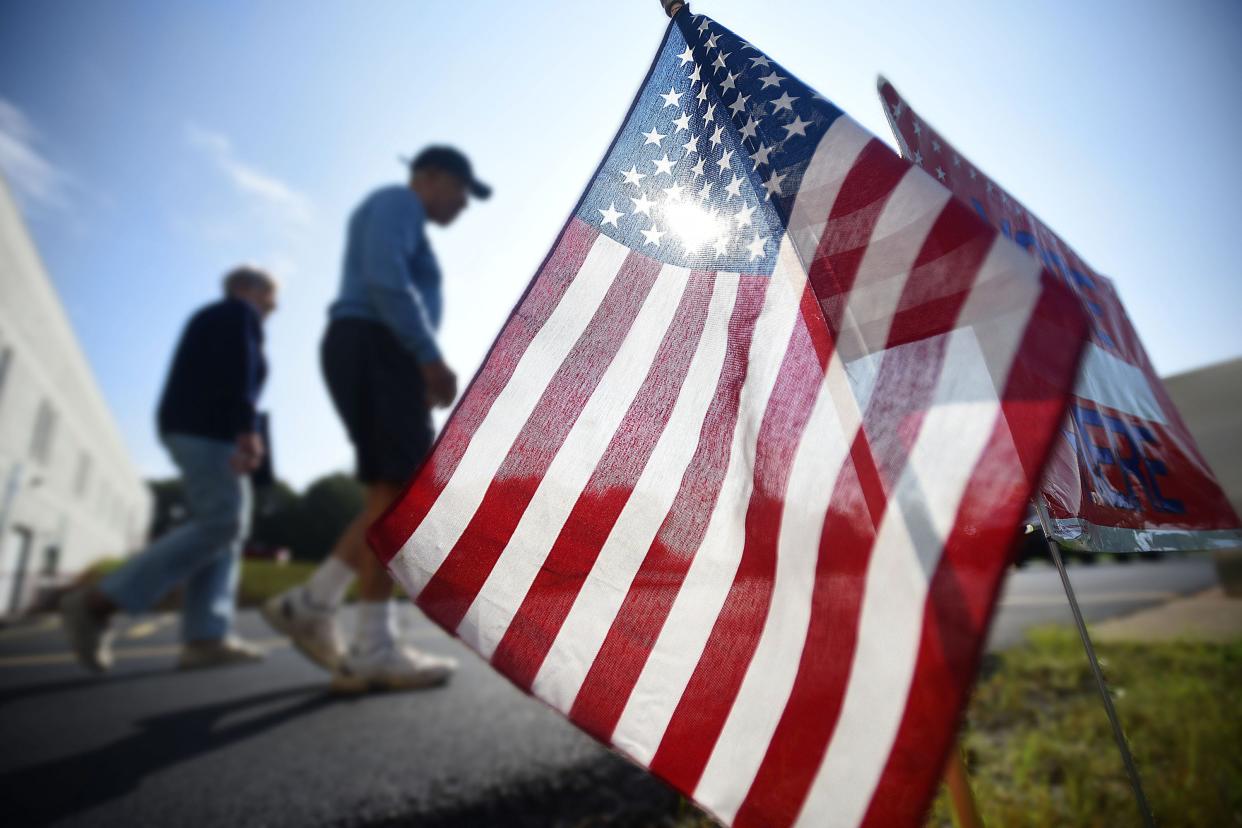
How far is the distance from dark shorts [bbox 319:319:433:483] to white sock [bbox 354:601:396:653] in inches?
20.7

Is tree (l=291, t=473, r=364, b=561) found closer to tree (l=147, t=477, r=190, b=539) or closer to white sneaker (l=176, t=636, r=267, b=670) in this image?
tree (l=147, t=477, r=190, b=539)

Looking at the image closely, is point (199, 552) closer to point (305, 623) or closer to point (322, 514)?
point (305, 623)

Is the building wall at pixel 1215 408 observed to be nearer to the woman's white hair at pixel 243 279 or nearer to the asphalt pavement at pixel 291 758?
the asphalt pavement at pixel 291 758

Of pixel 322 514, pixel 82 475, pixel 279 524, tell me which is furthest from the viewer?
pixel 279 524

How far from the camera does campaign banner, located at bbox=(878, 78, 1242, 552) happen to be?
40.8 inches

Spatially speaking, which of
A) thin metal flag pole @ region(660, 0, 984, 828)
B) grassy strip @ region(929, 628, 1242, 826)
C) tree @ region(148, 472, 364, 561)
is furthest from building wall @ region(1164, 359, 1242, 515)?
tree @ region(148, 472, 364, 561)

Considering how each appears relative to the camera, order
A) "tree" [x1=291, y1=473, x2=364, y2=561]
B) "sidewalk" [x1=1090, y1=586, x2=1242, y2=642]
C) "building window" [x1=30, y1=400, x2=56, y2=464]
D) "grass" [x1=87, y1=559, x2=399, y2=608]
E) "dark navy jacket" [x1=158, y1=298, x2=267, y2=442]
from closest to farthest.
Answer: "dark navy jacket" [x1=158, y1=298, x2=267, y2=442]
"sidewalk" [x1=1090, y1=586, x2=1242, y2=642]
"grass" [x1=87, y1=559, x2=399, y2=608]
"building window" [x1=30, y1=400, x2=56, y2=464]
"tree" [x1=291, y1=473, x2=364, y2=561]

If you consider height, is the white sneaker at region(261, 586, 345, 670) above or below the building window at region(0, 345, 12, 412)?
above

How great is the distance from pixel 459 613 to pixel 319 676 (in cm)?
281

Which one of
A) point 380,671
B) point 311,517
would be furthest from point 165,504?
point 380,671

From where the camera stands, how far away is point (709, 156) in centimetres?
124

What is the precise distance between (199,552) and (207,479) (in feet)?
1.19

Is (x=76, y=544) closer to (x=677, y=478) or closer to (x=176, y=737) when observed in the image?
(x=176, y=737)

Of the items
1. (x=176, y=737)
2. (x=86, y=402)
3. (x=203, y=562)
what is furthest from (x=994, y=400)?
(x=86, y=402)
